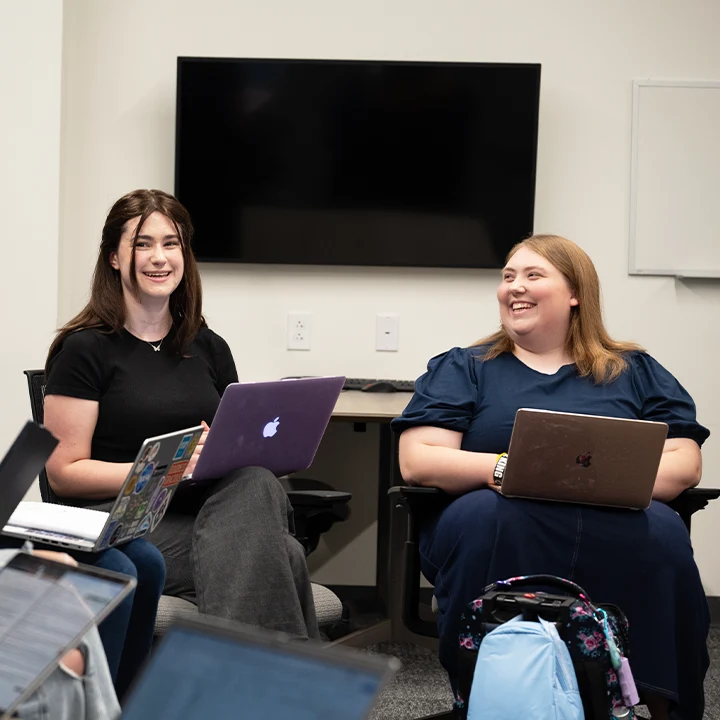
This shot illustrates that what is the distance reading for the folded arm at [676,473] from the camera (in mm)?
2191

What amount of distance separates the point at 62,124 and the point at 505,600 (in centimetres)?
239

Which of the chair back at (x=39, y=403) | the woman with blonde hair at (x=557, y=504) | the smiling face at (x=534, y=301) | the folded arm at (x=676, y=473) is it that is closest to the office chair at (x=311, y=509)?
the chair back at (x=39, y=403)

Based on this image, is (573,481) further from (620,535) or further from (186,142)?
(186,142)

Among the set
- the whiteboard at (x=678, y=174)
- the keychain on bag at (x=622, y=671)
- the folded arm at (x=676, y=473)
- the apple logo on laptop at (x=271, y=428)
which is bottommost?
the keychain on bag at (x=622, y=671)

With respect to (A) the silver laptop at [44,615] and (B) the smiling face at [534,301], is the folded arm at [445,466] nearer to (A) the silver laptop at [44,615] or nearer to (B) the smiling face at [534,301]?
(B) the smiling face at [534,301]

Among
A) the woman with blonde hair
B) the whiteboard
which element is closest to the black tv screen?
the whiteboard

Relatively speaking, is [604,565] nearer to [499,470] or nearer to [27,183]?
[499,470]

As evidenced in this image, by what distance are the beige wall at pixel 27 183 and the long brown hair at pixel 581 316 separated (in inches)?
62.2

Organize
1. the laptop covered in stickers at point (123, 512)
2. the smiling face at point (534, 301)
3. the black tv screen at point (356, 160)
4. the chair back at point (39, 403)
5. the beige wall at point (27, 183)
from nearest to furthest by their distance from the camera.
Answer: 1. the laptop covered in stickers at point (123, 512)
2. the chair back at point (39, 403)
3. the smiling face at point (534, 301)
4. the beige wall at point (27, 183)
5. the black tv screen at point (356, 160)

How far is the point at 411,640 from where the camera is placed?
10.4ft

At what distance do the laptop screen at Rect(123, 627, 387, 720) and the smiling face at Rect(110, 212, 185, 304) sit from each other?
1.59 metres

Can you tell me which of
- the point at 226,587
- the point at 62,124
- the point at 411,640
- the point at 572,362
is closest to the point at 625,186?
the point at 572,362

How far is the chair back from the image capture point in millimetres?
2244

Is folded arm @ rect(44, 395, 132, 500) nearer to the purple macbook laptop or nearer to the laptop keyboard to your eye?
the purple macbook laptop
